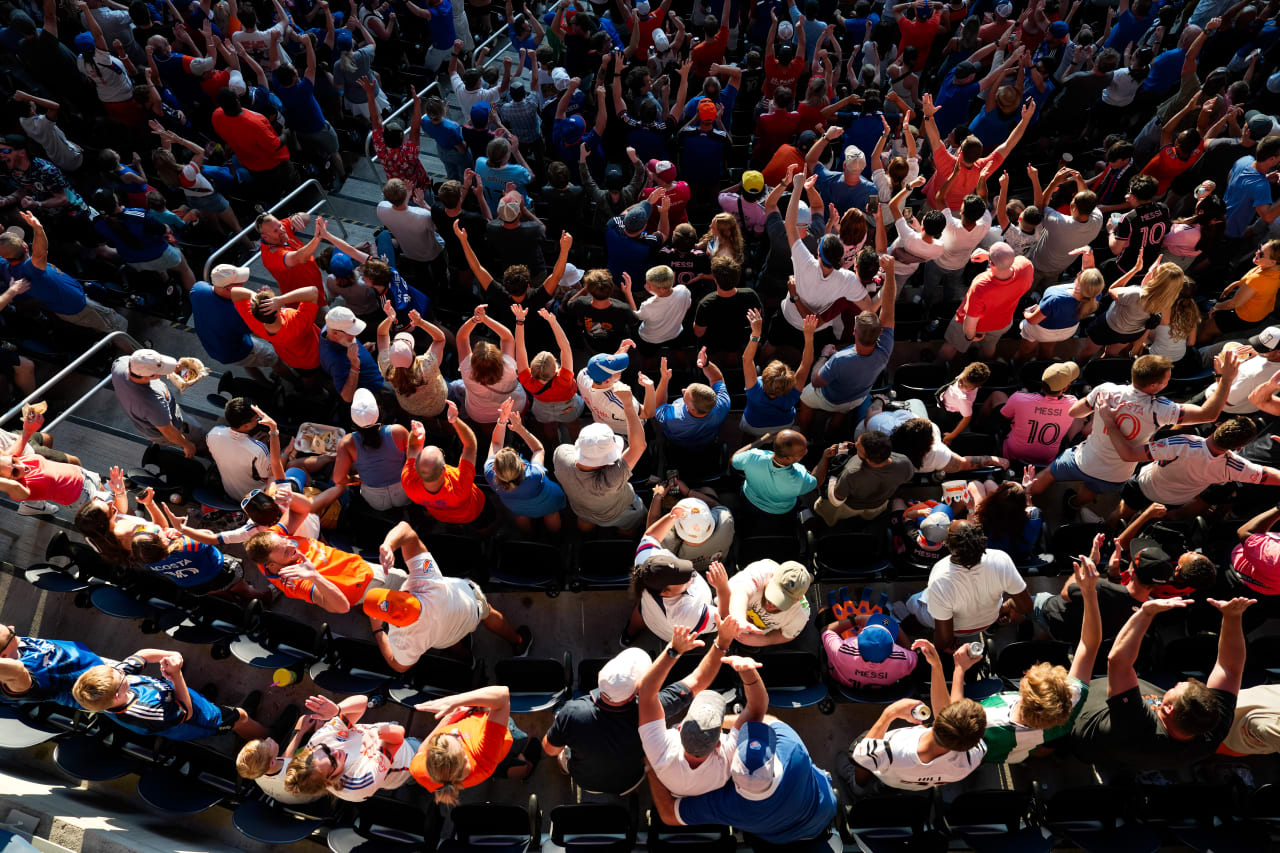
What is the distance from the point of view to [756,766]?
13.0 ft

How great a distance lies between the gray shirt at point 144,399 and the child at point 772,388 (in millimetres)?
4626

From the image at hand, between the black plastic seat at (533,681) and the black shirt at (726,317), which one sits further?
the black shirt at (726,317)

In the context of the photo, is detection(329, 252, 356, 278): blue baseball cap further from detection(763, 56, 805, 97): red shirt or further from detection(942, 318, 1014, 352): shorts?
detection(763, 56, 805, 97): red shirt

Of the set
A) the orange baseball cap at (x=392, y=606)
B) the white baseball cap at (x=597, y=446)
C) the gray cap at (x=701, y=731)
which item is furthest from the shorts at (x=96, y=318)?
the gray cap at (x=701, y=731)

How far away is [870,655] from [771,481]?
1323 mm

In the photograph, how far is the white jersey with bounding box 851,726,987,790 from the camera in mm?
4148

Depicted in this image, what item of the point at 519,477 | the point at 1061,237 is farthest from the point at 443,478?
the point at 1061,237

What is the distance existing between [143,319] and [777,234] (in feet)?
21.4

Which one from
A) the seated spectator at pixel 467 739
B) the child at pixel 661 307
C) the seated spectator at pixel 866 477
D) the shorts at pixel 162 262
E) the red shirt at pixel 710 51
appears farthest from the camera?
the red shirt at pixel 710 51

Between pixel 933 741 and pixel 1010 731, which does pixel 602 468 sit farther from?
pixel 1010 731

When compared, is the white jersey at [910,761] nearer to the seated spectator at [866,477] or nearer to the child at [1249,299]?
the seated spectator at [866,477]

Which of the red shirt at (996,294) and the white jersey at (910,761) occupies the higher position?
the red shirt at (996,294)

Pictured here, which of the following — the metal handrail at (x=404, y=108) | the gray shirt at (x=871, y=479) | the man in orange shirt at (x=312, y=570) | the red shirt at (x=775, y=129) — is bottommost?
the man in orange shirt at (x=312, y=570)

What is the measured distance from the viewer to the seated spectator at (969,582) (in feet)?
15.1
